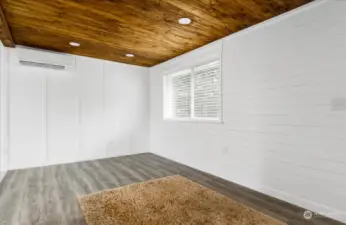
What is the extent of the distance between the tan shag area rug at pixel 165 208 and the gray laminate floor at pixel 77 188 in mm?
183

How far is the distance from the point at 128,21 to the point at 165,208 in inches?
102

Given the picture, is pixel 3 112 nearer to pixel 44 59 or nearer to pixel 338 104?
pixel 44 59

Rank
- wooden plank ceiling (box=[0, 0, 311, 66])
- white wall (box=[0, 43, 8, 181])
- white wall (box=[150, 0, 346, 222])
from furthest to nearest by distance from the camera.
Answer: white wall (box=[0, 43, 8, 181])
wooden plank ceiling (box=[0, 0, 311, 66])
white wall (box=[150, 0, 346, 222])

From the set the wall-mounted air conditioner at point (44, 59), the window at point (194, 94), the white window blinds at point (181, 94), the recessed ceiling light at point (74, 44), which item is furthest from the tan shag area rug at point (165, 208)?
the wall-mounted air conditioner at point (44, 59)

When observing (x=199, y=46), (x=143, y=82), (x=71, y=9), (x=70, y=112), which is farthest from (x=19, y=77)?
(x=199, y=46)

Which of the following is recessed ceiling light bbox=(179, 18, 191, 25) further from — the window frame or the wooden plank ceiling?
the window frame

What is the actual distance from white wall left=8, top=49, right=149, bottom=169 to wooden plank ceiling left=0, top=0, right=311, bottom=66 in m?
0.73

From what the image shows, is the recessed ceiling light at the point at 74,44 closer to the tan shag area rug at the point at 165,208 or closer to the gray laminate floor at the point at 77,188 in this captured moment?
the gray laminate floor at the point at 77,188

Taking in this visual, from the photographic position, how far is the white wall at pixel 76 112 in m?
3.93

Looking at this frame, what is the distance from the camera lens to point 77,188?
9.63 feet

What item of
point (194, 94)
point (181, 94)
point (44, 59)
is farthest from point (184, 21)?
point (44, 59)

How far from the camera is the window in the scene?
3.76 meters

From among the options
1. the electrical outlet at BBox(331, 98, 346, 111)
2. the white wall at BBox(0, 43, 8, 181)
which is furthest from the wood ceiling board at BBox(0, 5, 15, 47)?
the electrical outlet at BBox(331, 98, 346, 111)

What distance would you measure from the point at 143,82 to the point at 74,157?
2655mm
